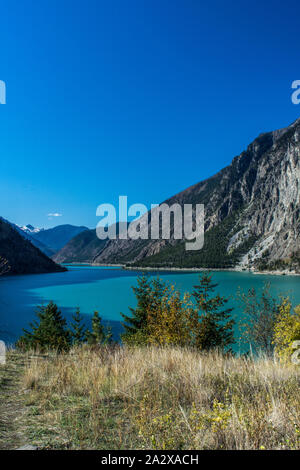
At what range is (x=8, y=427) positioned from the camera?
11.8 ft

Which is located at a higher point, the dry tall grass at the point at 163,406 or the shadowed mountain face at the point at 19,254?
the shadowed mountain face at the point at 19,254

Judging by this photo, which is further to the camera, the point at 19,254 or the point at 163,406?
the point at 19,254

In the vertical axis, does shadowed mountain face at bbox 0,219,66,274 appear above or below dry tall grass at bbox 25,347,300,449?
above

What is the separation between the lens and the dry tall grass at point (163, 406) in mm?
2992

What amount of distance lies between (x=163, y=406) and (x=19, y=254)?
16922 centimetres

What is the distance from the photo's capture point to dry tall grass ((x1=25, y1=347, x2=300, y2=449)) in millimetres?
2992

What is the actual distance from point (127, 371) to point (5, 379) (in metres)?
2.67

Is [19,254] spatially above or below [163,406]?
above

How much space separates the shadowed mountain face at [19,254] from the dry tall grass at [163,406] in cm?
15452

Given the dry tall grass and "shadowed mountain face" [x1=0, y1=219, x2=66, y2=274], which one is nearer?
the dry tall grass

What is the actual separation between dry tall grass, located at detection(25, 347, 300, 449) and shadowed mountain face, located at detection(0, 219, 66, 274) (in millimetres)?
154520

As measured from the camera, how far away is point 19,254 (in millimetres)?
156625

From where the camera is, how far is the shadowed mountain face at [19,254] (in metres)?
149

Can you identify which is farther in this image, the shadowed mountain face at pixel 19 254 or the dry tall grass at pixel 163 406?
the shadowed mountain face at pixel 19 254
